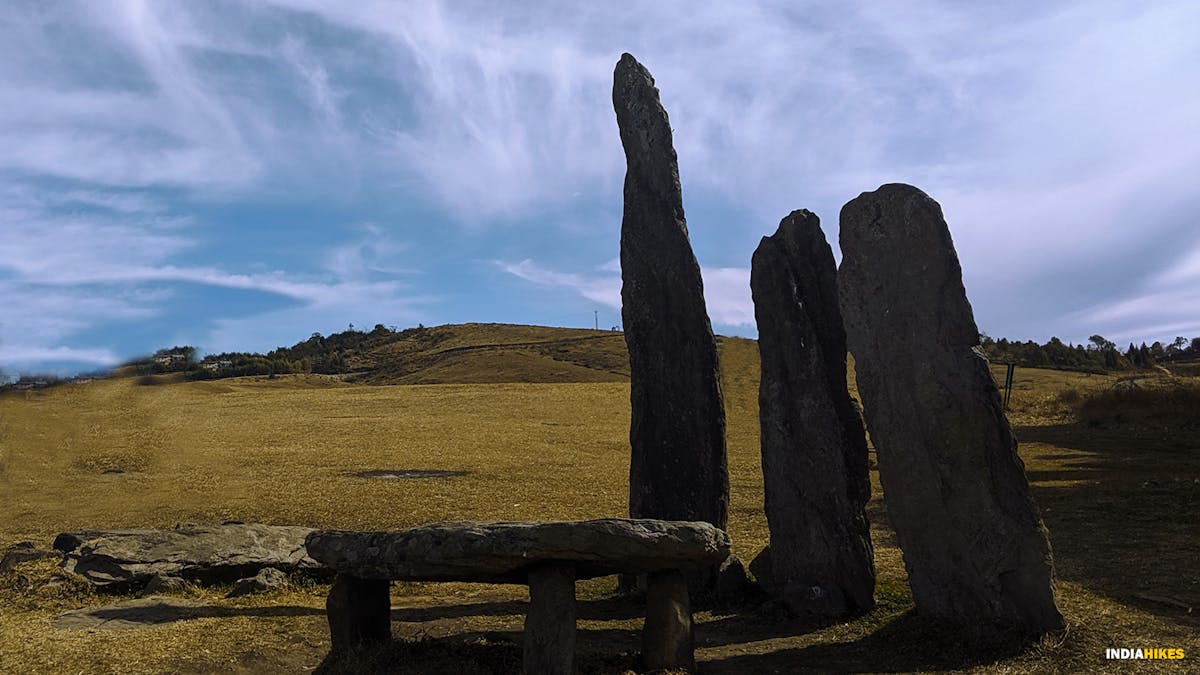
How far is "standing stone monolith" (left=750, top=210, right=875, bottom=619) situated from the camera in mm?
9836

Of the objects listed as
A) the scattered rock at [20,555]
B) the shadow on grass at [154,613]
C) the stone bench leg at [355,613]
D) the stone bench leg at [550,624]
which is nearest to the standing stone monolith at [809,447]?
the stone bench leg at [550,624]

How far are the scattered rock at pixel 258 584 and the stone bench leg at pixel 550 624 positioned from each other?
16.9 ft

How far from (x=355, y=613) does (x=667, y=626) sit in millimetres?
2728

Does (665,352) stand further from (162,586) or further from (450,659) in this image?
(162,586)

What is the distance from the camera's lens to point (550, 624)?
713 centimetres

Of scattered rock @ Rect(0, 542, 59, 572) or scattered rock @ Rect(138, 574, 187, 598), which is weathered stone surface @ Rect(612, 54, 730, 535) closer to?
scattered rock @ Rect(138, 574, 187, 598)

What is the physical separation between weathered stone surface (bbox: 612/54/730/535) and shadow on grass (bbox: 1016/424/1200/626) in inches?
177

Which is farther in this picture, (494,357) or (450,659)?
(494,357)

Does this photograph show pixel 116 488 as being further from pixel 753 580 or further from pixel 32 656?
pixel 753 580

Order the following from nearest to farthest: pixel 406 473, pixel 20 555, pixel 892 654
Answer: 1. pixel 892 654
2. pixel 20 555
3. pixel 406 473

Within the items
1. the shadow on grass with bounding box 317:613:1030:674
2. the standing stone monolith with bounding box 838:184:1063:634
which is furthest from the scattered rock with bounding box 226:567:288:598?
the standing stone monolith with bounding box 838:184:1063:634

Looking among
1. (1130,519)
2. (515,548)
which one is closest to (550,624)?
(515,548)

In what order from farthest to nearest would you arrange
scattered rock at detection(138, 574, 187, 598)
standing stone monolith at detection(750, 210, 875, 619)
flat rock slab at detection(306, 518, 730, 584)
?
scattered rock at detection(138, 574, 187, 598) → standing stone monolith at detection(750, 210, 875, 619) → flat rock slab at detection(306, 518, 730, 584)

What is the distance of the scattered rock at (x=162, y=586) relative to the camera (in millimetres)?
10852
